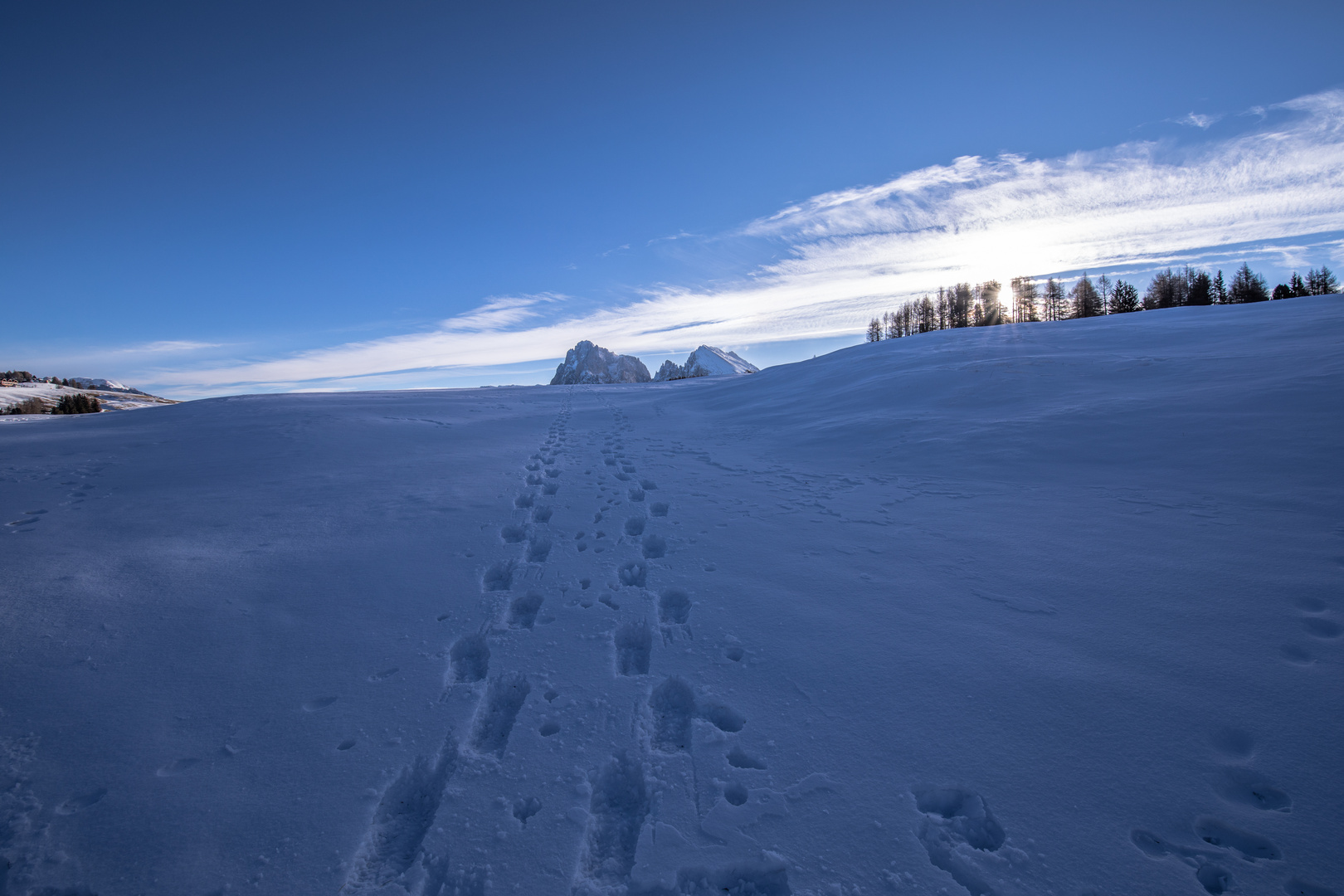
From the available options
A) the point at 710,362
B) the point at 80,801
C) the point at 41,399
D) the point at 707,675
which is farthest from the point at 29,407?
the point at 710,362

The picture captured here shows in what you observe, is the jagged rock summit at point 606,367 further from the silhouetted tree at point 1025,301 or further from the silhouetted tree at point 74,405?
the silhouetted tree at point 74,405

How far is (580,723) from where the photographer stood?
9.04 feet

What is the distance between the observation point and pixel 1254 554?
12.0 ft

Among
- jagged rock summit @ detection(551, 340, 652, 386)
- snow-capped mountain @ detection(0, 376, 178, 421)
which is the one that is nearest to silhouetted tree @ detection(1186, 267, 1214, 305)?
snow-capped mountain @ detection(0, 376, 178, 421)

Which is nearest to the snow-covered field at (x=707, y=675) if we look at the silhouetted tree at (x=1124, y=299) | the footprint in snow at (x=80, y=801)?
the footprint in snow at (x=80, y=801)

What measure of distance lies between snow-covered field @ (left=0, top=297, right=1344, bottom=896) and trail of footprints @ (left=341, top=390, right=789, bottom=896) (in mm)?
19

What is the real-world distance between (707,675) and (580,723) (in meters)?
0.81

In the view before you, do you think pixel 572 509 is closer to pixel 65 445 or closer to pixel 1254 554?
pixel 1254 554

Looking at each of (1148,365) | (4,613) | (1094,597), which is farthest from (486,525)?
(1148,365)

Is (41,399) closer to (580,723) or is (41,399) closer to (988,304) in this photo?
(580,723)

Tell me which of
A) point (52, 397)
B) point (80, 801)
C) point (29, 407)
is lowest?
point (80, 801)

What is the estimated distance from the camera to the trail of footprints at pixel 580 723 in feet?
6.70

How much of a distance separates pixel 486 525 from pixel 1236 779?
18.4 ft

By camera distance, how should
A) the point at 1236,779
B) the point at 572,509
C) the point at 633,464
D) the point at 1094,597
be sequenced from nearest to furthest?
the point at 1236,779 → the point at 1094,597 → the point at 572,509 → the point at 633,464
